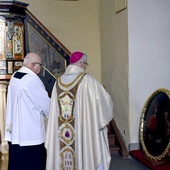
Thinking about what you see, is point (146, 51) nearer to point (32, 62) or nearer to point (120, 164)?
point (120, 164)

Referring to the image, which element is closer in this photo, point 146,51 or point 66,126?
point 66,126

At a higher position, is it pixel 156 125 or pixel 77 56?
pixel 77 56

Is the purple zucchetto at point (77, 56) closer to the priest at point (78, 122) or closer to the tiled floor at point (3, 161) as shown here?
the priest at point (78, 122)

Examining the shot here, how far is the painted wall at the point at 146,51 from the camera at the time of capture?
534cm

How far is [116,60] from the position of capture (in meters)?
6.15

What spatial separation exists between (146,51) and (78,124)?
2307 millimetres

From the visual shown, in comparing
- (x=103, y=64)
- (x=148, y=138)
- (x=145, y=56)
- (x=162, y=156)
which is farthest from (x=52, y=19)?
(x=162, y=156)

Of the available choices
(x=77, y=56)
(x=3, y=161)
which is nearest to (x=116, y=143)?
(x=3, y=161)

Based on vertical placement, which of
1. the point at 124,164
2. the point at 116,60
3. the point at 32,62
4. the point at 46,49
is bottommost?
the point at 124,164

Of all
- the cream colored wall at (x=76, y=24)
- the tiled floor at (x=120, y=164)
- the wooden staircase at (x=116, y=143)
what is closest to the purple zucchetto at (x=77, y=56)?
the tiled floor at (x=120, y=164)

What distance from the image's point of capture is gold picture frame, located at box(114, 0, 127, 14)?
5535 mm

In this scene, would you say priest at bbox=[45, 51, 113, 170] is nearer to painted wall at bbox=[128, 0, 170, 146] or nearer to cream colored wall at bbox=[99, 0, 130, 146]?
painted wall at bbox=[128, 0, 170, 146]

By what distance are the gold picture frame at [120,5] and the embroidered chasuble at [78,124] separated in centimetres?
235

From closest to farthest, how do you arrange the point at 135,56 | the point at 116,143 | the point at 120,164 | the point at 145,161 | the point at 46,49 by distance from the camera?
the point at 145,161 → the point at 120,164 → the point at 135,56 → the point at 116,143 → the point at 46,49
